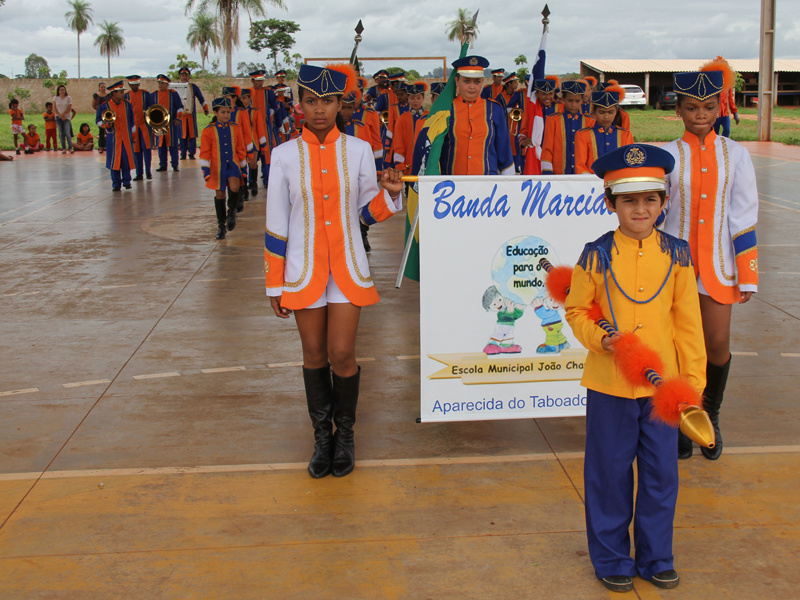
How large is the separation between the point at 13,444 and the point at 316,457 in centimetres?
169

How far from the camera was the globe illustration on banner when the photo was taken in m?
4.07

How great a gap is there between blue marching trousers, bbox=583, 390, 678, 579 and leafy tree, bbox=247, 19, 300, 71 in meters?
73.8

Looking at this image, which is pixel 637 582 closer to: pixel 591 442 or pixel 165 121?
pixel 591 442

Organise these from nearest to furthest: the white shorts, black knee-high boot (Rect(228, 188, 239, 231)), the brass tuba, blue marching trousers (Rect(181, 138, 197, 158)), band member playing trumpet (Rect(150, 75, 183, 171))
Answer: the white shorts < black knee-high boot (Rect(228, 188, 239, 231)) < the brass tuba < band member playing trumpet (Rect(150, 75, 183, 171)) < blue marching trousers (Rect(181, 138, 197, 158))

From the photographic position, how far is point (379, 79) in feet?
57.6

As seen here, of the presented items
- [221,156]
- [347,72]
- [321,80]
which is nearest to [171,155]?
[221,156]

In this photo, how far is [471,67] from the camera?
6.11m

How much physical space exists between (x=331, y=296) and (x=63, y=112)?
2319 centimetres

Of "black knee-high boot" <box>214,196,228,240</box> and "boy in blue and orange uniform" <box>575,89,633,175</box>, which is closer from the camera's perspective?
"boy in blue and orange uniform" <box>575,89,633,175</box>

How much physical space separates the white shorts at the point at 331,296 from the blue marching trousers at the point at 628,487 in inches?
54.5

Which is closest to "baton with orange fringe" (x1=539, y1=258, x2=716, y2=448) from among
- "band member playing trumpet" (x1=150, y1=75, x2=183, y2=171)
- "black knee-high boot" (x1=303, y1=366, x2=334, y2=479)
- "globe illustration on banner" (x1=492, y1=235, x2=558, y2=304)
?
"globe illustration on banner" (x1=492, y1=235, x2=558, y2=304)

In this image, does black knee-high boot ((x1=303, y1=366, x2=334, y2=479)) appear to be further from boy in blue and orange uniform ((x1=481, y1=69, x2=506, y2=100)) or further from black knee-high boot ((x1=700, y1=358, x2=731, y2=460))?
boy in blue and orange uniform ((x1=481, y1=69, x2=506, y2=100))

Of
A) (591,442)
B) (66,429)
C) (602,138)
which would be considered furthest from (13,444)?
(602,138)

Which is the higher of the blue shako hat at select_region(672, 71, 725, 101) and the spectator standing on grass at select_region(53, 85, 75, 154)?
the spectator standing on grass at select_region(53, 85, 75, 154)
